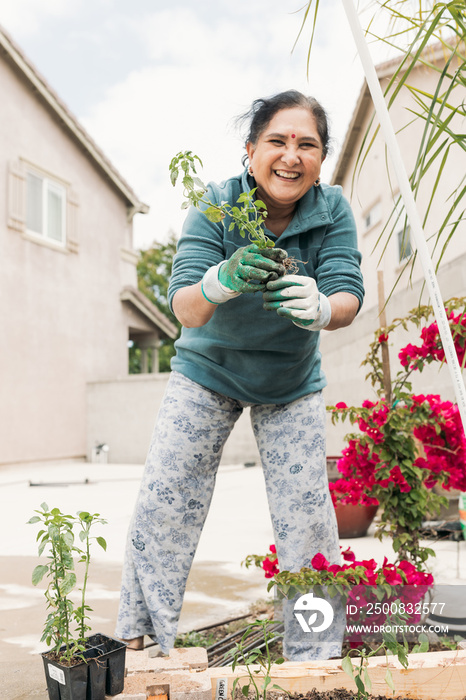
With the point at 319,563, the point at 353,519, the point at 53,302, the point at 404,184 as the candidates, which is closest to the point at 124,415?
the point at 53,302

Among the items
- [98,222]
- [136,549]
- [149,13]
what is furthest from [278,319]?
[149,13]

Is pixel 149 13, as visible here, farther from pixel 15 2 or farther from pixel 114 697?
pixel 114 697

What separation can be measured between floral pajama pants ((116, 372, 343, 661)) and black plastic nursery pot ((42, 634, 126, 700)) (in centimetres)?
39

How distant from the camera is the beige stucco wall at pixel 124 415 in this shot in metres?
9.95

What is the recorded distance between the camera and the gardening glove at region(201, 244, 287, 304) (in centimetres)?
128

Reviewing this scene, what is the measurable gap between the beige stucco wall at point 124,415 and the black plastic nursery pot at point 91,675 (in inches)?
343

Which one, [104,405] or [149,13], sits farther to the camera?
[149,13]

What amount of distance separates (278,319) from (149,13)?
19.1 metres

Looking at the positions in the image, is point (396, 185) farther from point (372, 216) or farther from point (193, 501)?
point (193, 501)

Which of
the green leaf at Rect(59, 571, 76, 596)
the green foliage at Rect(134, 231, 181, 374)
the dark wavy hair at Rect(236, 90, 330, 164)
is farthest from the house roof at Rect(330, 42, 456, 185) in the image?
the green foliage at Rect(134, 231, 181, 374)

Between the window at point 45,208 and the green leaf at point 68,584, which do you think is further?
the window at point 45,208

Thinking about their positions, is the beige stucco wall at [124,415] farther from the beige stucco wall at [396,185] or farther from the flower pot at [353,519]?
the flower pot at [353,519]

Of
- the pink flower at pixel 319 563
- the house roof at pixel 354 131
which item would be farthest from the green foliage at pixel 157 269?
the pink flower at pixel 319 563

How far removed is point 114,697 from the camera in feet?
3.83
